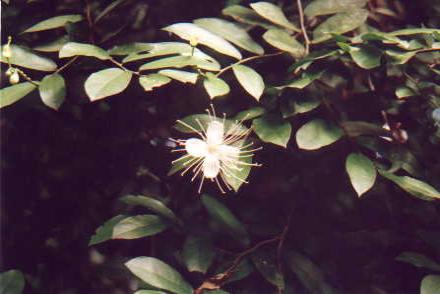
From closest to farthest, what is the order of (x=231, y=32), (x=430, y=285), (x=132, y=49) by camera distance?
(x=430, y=285), (x=132, y=49), (x=231, y=32)

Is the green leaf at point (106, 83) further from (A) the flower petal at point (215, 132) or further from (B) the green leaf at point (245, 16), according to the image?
(B) the green leaf at point (245, 16)

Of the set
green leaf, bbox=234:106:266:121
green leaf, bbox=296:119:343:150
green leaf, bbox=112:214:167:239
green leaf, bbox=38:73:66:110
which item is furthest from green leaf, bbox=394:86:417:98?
green leaf, bbox=38:73:66:110

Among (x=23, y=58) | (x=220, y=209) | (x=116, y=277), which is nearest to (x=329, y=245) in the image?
(x=220, y=209)

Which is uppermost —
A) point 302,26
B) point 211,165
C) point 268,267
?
point 302,26

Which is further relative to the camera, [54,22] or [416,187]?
[54,22]

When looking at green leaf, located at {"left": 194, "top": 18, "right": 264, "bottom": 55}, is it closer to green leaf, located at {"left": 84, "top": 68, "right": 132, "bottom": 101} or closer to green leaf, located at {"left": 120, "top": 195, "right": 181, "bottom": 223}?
green leaf, located at {"left": 84, "top": 68, "right": 132, "bottom": 101}

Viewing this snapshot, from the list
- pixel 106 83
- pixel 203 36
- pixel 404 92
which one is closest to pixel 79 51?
pixel 106 83

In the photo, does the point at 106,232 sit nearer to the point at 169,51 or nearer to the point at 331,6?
the point at 169,51

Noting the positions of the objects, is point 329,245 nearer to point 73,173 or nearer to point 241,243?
point 241,243
